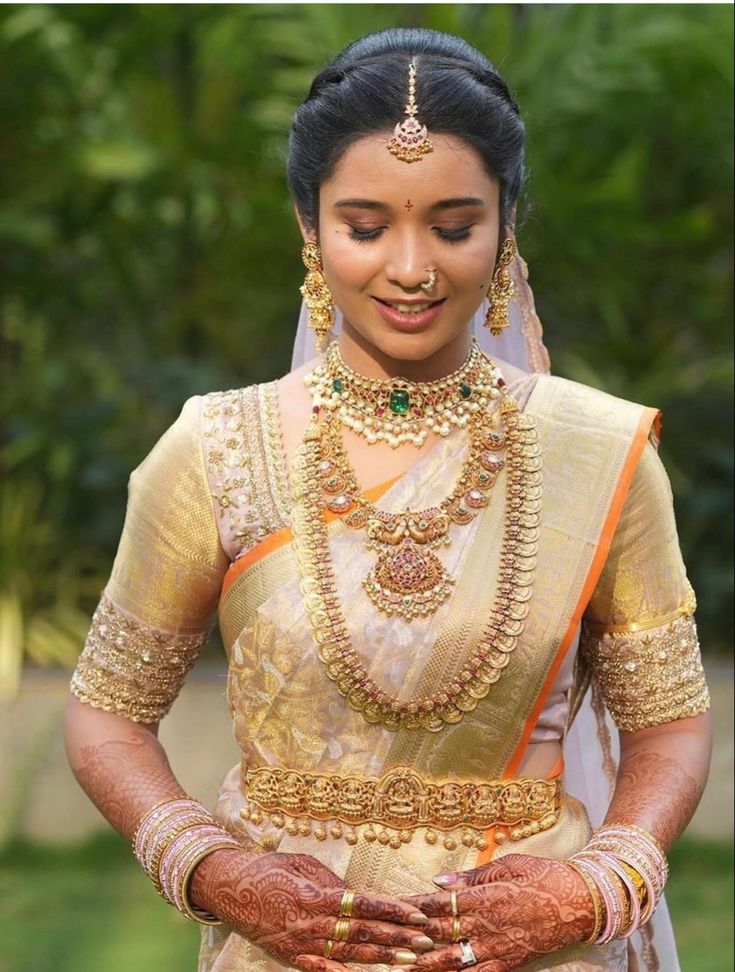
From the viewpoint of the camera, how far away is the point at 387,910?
2125 mm

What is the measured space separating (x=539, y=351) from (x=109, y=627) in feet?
2.73

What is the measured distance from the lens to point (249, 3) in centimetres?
674

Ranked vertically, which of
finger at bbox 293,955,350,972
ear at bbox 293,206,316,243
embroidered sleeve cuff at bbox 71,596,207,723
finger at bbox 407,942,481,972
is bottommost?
finger at bbox 293,955,350,972

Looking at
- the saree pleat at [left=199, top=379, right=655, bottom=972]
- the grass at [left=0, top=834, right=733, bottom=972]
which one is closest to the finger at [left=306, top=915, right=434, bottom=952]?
the saree pleat at [left=199, top=379, right=655, bottom=972]

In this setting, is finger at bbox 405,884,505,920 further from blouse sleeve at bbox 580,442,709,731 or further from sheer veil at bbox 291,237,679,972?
sheer veil at bbox 291,237,679,972

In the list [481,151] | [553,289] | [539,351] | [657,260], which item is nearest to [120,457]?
[553,289]

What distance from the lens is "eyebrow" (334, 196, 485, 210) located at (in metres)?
2.19

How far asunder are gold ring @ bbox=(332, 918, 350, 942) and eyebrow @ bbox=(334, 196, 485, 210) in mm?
917

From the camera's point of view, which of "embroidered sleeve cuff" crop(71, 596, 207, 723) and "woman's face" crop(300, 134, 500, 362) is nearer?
"woman's face" crop(300, 134, 500, 362)

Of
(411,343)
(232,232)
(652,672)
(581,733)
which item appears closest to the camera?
(411,343)

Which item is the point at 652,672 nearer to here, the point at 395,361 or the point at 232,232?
the point at 395,361

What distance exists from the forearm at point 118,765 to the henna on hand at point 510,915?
1.43 feet

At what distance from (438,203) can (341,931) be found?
936mm

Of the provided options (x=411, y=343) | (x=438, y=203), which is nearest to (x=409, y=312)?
(x=411, y=343)
